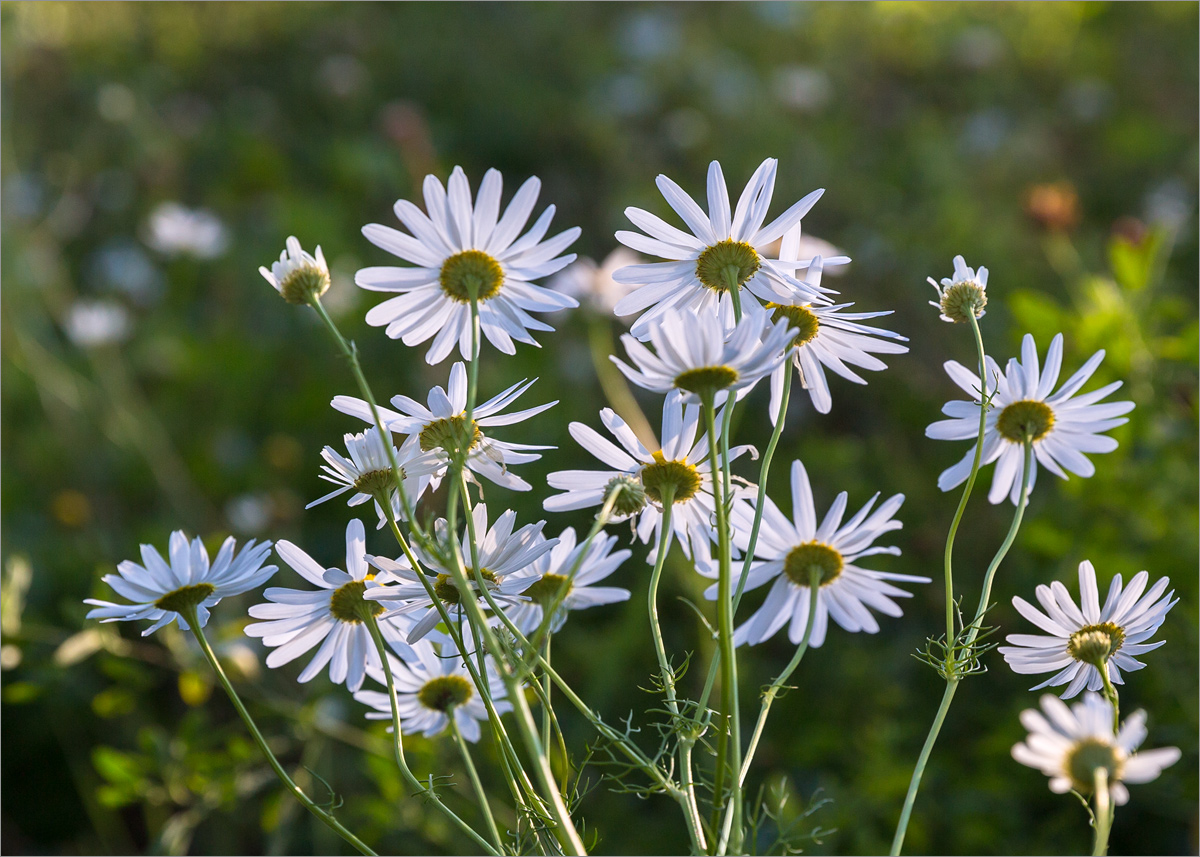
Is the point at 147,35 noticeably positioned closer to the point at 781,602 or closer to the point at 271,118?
the point at 271,118

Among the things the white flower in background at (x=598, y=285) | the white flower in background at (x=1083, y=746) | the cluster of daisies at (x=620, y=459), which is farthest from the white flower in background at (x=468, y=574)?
the white flower in background at (x=598, y=285)

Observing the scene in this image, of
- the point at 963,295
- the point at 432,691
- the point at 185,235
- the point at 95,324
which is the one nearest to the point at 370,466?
the point at 432,691

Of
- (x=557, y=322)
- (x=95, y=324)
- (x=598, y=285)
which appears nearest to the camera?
(x=598, y=285)

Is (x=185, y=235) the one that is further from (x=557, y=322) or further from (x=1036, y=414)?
(x=1036, y=414)

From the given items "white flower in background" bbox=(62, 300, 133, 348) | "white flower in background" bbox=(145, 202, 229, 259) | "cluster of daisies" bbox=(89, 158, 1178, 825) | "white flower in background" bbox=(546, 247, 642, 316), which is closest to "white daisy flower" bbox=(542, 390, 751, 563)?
"cluster of daisies" bbox=(89, 158, 1178, 825)

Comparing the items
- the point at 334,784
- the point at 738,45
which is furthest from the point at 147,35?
the point at 334,784

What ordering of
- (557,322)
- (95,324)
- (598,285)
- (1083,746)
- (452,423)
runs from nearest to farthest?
1. (1083,746)
2. (452,423)
3. (598,285)
4. (95,324)
5. (557,322)

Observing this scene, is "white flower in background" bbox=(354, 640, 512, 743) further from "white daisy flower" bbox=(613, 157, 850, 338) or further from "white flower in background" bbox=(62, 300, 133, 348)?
"white flower in background" bbox=(62, 300, 133, 348)

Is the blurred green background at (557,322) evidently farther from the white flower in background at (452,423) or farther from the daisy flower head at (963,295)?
the daisy flower head at (963,295)
